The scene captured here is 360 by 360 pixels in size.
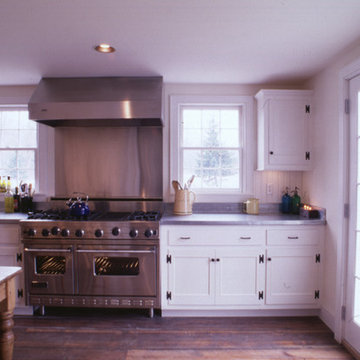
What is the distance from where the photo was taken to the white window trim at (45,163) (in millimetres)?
3301

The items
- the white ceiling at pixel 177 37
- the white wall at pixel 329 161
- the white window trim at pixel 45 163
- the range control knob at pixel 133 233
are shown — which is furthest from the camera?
the white window trim at pixel 45 163

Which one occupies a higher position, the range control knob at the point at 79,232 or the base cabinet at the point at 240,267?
the range control knob at the point at 79,232

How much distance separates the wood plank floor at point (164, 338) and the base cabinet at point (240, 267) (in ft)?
0.62

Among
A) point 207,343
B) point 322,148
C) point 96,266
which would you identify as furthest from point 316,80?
point 96,266

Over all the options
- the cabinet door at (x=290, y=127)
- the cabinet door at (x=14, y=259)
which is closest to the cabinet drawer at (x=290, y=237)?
the cabinet door at (x=290, y=127)

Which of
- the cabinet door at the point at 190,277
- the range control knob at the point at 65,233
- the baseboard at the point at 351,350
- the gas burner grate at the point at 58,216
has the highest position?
the gas burner grate at the point at 58,216

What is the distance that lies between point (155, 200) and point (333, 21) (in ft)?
7.57

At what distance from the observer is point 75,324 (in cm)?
261

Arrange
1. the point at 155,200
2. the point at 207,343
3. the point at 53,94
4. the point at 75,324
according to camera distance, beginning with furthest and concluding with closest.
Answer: the point at 155,200, the point at 53,94, the point at 75,324, the point at 207,343

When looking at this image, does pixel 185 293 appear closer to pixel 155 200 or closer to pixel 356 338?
pixel 155 200

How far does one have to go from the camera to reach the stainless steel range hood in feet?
8.71

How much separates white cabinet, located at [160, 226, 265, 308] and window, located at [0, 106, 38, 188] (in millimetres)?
1961

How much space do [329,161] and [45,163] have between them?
307cm

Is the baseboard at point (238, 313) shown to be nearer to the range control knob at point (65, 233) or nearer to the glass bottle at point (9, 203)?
the range control knob at point (65, 233)
